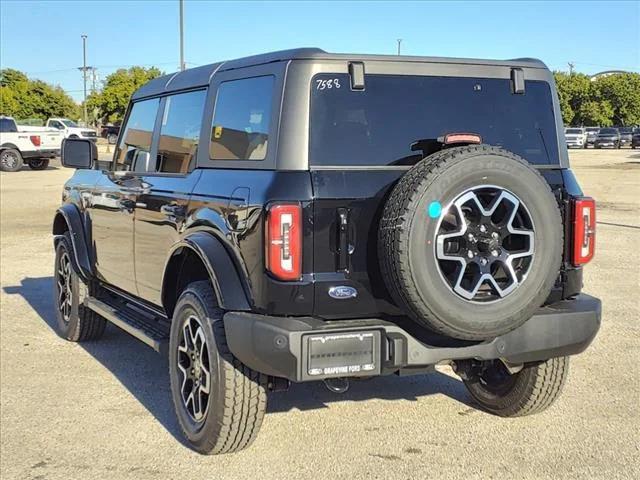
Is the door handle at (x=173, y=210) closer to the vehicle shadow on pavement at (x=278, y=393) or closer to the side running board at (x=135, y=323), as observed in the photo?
the side running board at (x=135, y=323)

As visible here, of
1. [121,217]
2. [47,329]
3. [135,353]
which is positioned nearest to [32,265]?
[47,329]

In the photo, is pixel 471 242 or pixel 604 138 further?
pixel 604 138

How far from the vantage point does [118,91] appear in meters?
69.6

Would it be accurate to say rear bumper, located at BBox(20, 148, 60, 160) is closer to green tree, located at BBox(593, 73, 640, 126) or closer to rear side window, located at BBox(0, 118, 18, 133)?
rear side window, located at BBox(0, 118, 18, 133)

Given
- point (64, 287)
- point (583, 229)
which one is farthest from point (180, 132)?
point (64, 287)

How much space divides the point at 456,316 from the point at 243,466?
4.56 ft

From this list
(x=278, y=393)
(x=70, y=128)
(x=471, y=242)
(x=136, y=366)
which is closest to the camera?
(x=471, y=242)

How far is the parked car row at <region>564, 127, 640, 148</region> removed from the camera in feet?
205

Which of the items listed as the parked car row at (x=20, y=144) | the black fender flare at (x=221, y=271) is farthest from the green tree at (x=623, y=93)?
the black fender flare at (x=221, y=271)

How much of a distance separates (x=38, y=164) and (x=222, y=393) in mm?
30843

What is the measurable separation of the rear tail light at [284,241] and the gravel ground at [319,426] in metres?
1.08

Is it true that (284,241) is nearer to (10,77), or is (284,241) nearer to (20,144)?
(20,144)

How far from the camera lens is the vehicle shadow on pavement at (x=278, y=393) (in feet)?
15.9

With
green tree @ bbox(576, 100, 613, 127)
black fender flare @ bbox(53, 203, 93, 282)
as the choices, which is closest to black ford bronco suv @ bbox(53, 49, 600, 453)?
black fender flare @ bbox(53, 203, 93, 282)
